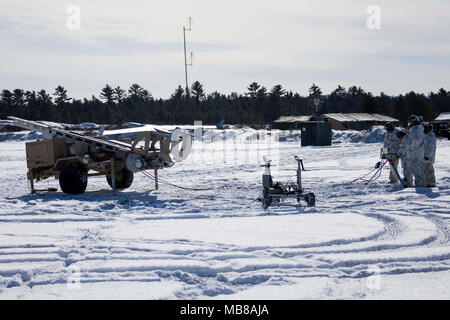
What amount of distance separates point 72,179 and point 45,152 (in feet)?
3.59

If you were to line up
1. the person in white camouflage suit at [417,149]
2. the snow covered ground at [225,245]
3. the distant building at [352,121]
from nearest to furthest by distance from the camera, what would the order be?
the snow covered ground at [225,245]
the person in white camouflage suit at [417,149]
the distant building at [352,121]

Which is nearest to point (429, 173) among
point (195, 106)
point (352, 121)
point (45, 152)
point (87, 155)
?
point (87, 155)

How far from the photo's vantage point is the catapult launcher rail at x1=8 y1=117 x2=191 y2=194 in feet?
40.7

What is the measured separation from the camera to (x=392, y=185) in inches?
500

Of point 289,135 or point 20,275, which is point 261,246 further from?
point 289,135

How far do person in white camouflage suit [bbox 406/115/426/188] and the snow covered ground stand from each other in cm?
47

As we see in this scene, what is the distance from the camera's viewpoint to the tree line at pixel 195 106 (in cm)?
5944

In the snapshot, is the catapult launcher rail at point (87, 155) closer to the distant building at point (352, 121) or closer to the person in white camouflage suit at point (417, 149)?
the person in white camouflage suit at point (417, 149)

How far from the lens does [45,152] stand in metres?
12.8

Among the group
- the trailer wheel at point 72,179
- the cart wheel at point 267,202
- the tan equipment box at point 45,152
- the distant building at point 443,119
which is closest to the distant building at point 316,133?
the tan equipment box at point 45,152

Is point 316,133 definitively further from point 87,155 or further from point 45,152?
point 45,152

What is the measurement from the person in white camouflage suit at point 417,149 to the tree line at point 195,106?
43.5 m

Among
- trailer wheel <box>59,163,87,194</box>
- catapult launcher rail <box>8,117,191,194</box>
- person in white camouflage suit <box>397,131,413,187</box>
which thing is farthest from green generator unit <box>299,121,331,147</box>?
trailer wheel <box>59,163,87,194</box>

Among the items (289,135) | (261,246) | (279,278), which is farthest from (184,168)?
(289,135)
